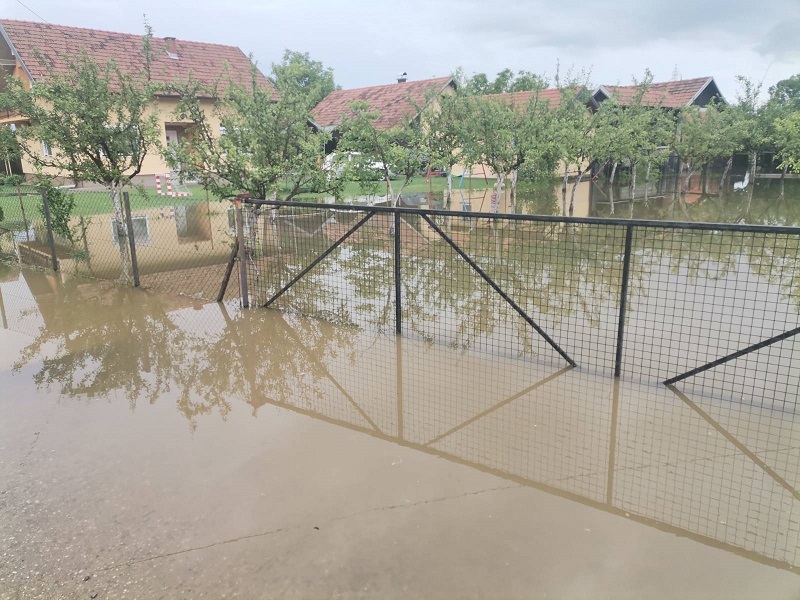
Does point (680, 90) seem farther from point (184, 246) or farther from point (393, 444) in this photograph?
point (393, 444)

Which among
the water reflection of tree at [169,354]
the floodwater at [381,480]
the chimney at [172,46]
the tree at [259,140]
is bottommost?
the floodwater at [381,480]

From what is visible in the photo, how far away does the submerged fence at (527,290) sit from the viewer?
17.7ft

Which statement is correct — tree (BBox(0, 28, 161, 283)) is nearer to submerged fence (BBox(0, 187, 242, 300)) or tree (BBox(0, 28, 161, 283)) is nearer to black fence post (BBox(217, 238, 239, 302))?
submerged fence (BBox(0, 187, 242, 300))

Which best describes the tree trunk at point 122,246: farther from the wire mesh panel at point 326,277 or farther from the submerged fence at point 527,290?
the wire mesh panel at point 326,277

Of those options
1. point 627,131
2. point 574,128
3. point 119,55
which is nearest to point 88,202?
point 119,55

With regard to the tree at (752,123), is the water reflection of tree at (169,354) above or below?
below

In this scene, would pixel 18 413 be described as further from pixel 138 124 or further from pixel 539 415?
pixel 138 124

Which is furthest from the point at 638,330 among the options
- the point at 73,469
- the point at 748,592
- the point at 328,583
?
the point at 73,469

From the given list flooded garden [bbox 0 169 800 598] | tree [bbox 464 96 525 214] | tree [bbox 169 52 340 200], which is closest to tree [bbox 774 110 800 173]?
tree [bbox 464 96 525 214]

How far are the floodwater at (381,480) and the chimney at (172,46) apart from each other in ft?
77.8

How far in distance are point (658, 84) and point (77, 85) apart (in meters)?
33.6

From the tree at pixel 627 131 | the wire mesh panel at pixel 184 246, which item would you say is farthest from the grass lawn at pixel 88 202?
the tree at pixel 627 131

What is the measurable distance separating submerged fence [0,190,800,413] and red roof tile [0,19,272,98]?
1205 centimetres

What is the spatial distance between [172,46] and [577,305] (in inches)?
1001
